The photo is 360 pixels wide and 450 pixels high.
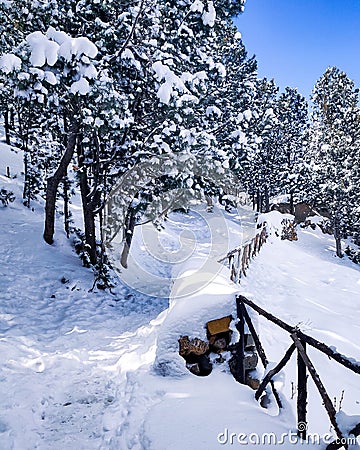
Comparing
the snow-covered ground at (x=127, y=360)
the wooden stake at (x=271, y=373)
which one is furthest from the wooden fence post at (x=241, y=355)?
the wooden stake at (x=271, y=373)

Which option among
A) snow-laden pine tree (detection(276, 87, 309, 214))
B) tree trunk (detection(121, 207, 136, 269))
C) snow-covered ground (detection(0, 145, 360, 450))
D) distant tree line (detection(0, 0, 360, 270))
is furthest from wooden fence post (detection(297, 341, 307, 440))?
snow-laden pine tree (detection(276, 87, 309, 214))

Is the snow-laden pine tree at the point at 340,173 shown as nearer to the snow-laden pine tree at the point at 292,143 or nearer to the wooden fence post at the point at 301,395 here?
the snow-laden pine tree at the point at 292,143

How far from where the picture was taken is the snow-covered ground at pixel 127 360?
326 cm

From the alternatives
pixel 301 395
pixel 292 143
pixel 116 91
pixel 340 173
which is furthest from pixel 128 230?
pixel 292 143

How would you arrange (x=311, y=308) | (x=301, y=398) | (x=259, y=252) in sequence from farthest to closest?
(x=259, y=252) < (x=311, y=308) < (x=301, y=398)

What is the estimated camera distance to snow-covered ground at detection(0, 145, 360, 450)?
3264 millimetres

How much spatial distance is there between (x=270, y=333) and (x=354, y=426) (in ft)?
14.3

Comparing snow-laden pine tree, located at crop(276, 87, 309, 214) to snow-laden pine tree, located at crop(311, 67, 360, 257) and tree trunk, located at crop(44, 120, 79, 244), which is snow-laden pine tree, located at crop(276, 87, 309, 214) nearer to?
snow-laden pine tree, located at crop(311, 67, 360, 257)

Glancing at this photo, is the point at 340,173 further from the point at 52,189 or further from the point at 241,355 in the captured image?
the point at 241,355

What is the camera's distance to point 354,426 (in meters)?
2.31

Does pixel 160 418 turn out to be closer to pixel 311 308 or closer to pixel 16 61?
pixel 16 61

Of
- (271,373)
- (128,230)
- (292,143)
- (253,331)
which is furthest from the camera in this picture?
(292,143)

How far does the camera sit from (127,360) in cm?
533

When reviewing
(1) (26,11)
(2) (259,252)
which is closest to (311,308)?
(2) (259,252)
